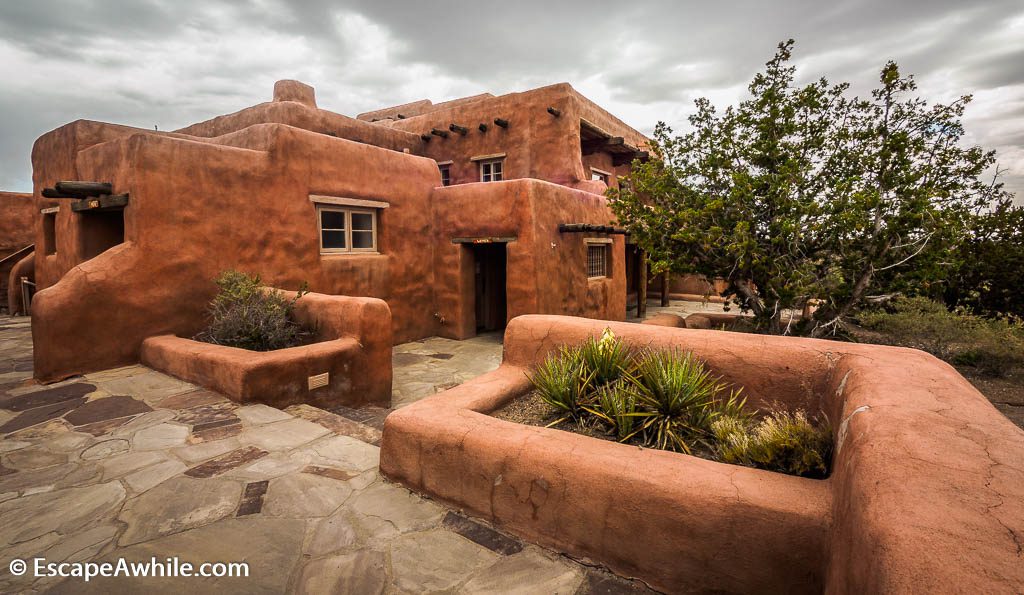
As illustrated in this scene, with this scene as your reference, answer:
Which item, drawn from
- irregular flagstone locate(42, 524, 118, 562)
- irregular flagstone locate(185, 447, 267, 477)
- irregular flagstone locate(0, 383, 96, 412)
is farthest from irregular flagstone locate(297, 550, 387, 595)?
irregular flagstone locate(0, 383, 96, 412)

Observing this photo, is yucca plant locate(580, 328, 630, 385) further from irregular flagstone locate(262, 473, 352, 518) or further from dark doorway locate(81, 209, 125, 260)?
dark doorway locate(81, 209, 125, 260)

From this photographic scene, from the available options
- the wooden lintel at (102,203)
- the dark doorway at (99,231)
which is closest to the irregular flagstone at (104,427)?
the wooden lintel at (102,203)

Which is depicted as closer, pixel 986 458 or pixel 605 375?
pixel 986 458

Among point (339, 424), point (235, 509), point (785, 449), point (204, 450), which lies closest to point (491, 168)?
point (339, 424)

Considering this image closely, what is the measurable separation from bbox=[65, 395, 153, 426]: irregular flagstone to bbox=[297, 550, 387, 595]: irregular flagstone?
313 cm

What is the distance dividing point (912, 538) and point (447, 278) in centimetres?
945

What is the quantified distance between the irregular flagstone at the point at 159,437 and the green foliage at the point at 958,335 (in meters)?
8.43

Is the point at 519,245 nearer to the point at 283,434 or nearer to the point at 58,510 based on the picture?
the point at 283,434

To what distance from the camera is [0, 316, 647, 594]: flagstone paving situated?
2.12 metres

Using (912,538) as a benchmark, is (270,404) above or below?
below

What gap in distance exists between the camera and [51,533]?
2.42 metres

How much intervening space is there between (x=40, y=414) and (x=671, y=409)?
5.46 metres

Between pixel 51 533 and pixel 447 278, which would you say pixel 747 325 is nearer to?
pixel 447 278

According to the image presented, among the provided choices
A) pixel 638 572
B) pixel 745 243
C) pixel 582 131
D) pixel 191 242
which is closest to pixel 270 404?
pixel 191 242
